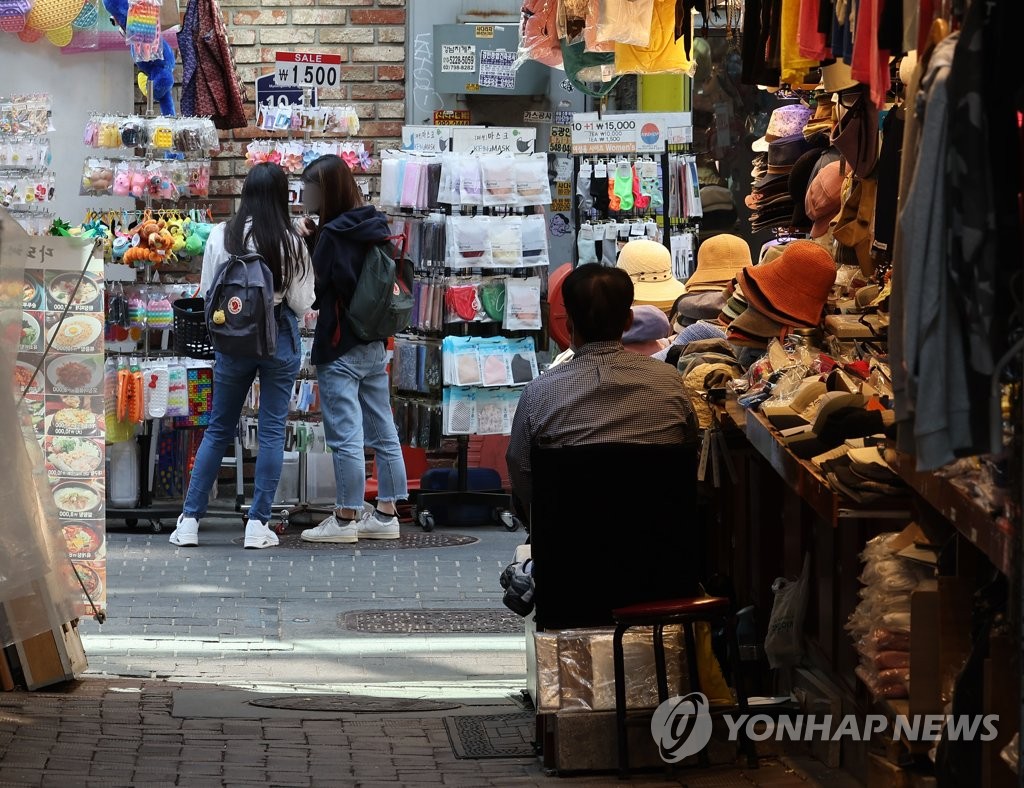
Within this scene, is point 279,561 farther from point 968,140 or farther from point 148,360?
point 968,140

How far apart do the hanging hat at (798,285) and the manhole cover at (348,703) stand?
184 cm

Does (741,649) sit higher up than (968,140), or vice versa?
(968,140)

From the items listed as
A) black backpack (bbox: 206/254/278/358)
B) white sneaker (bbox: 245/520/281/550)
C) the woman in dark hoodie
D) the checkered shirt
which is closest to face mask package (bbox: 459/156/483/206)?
the woman in dark hoodie

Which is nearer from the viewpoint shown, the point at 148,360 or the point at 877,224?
the point at 877,224

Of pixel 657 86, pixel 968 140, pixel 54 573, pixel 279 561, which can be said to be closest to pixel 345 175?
pixel 279 561

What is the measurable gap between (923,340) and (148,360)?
23.4 feet

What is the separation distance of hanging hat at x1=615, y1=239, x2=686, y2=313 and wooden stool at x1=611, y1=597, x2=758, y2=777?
2.97m

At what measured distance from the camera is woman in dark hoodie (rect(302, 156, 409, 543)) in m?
9.07

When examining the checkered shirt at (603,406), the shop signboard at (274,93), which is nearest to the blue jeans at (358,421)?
the shop signboard at (274,93)

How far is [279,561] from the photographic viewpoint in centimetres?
877

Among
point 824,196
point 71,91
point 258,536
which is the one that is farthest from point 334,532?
point 824,196

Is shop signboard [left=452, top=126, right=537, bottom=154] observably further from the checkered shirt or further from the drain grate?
the checkered shirt

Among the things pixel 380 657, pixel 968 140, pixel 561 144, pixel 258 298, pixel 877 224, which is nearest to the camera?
pixel 968 140

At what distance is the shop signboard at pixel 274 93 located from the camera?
1009 cm
